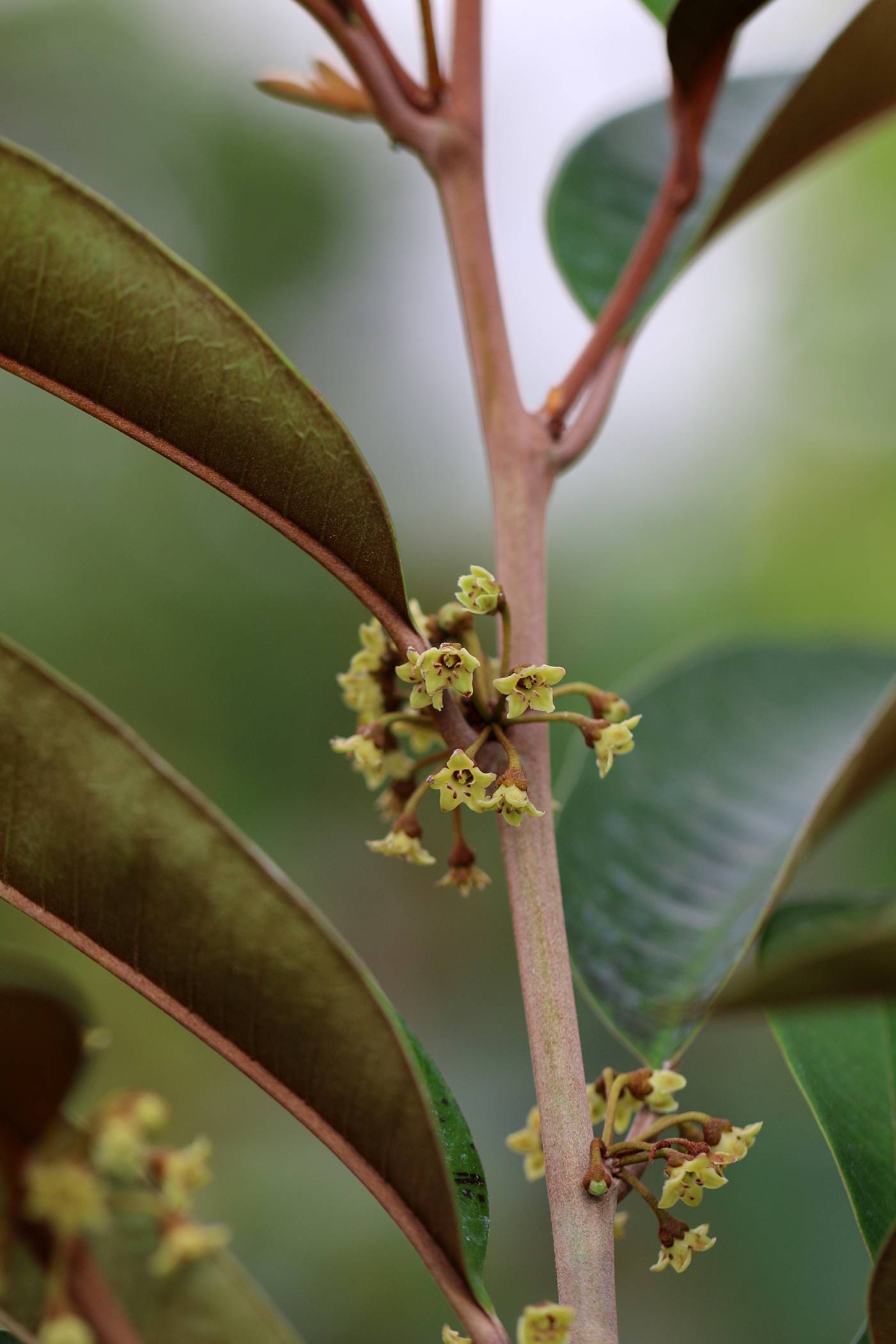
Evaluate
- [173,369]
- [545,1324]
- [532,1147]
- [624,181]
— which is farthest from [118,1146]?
[624,181]

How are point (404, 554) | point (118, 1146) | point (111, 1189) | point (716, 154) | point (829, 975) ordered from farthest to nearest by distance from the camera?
point (404, 554), point (716, 154), point (111, 1189), point (118, 1146), point (829, 975)

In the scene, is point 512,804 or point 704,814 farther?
point 704,814

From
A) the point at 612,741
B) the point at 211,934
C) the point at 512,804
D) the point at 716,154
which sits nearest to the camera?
the point at 211,934

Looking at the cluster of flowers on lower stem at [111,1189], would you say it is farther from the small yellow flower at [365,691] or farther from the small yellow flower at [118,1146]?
the small yellow flower at [365,691]

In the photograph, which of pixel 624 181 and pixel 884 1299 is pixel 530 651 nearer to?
pixel 884 1299

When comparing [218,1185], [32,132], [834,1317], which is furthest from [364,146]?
[834,1317]

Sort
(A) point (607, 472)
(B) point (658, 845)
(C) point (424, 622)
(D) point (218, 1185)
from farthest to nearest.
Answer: (A) point (607, 472), (D) point (218, 1185), (B) point (658, 845), (C) point (424, 622)

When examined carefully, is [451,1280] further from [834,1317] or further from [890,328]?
[890,328]
